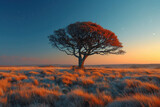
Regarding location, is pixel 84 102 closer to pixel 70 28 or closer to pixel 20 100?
pixel 20 100

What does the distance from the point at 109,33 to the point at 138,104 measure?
14.2 m

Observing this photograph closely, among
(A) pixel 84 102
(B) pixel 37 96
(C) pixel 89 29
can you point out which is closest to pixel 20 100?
(B) pixel 37 96

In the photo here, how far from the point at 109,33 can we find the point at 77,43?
6112mm

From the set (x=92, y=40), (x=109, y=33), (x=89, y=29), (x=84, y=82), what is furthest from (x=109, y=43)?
(x=84, y=82)

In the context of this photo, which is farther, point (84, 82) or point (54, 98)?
point (84, 82)

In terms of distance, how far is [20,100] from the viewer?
2.58 m

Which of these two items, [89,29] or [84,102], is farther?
[89,29]

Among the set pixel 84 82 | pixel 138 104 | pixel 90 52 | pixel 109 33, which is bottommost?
pixel 84 82

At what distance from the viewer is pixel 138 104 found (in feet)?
6.05

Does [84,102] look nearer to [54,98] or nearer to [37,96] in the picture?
[54,98]

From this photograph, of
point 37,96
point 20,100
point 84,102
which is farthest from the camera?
point 37,96

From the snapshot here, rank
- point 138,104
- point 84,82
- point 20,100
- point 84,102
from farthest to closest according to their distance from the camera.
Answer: point 84,82 < point 20,100 < point 84,102 < point 138,104

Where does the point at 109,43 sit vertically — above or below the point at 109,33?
below

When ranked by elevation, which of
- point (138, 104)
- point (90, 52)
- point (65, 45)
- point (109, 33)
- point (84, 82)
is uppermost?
point (109, 33)
